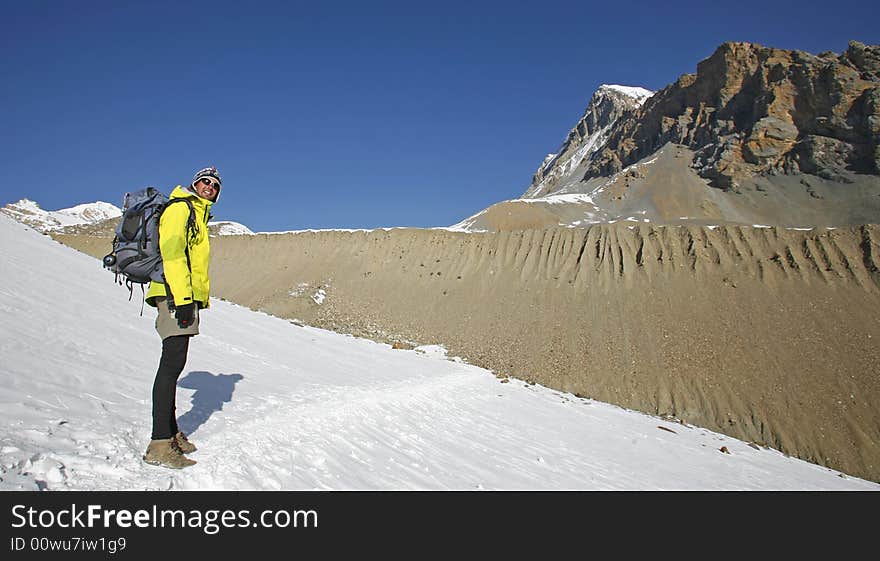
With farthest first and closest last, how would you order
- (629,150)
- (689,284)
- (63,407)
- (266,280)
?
(629,150) → (266,280) → (689,284) → (63,407)

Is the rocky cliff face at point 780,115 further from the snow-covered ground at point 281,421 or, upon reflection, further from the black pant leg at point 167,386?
the black pant leg at point 167,386

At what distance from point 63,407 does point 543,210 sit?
59.1 metres

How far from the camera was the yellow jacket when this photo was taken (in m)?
3.19

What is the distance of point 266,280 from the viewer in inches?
1337

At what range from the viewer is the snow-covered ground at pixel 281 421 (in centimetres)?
309

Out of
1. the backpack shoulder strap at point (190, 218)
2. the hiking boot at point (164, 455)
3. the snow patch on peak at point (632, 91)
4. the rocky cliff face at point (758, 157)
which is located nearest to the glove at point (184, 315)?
the backpack shoulder strap at point (190, 218)

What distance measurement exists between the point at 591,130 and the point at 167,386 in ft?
556

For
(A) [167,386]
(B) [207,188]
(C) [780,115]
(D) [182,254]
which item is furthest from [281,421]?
(C) [780,115]

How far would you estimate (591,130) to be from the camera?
15588 cm

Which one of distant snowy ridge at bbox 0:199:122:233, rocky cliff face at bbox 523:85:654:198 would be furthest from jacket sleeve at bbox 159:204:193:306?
rocky cliff face at bbox 523:85:654:198

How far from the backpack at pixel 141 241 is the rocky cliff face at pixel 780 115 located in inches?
2886

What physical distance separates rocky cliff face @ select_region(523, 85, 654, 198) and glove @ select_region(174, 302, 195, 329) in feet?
409
